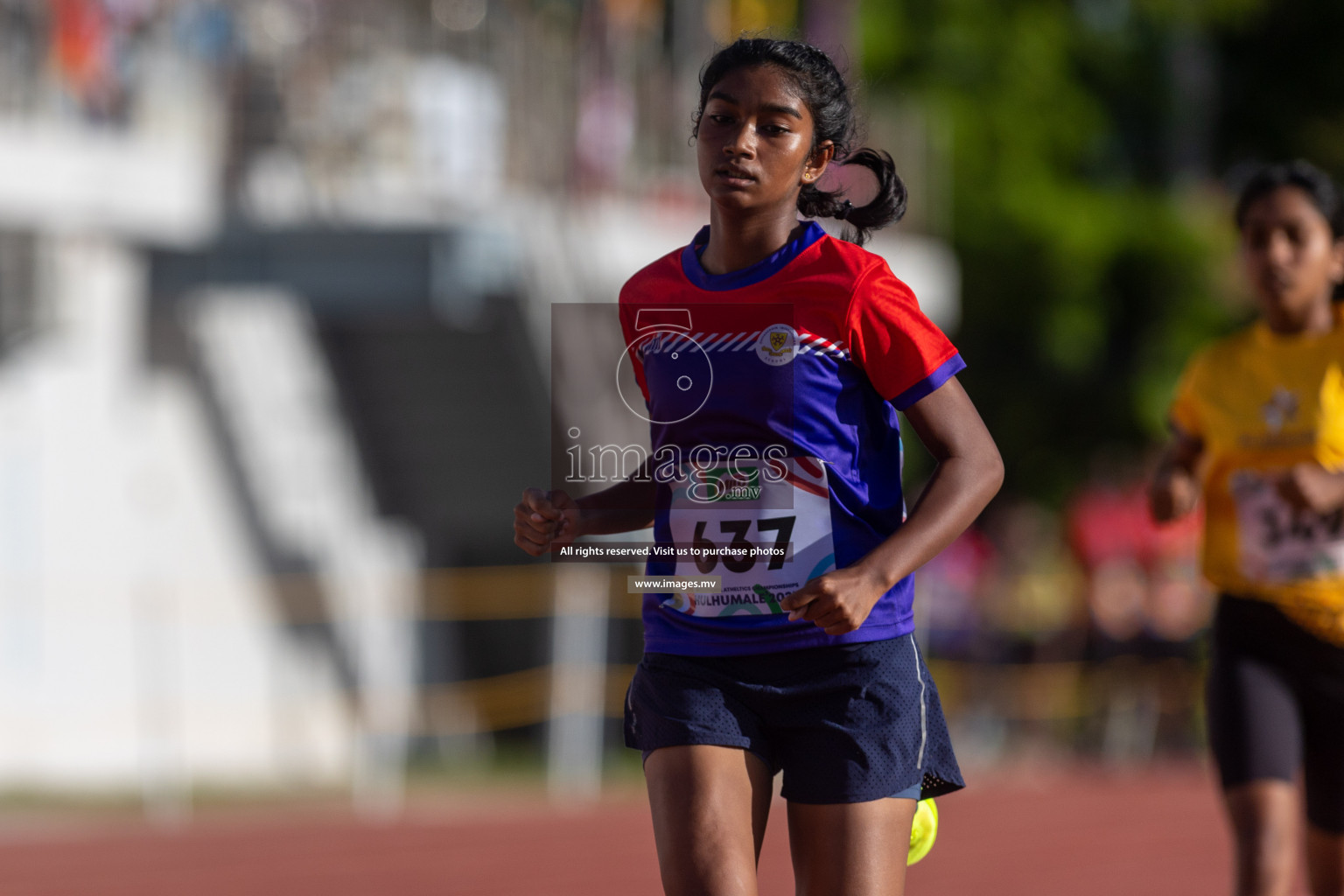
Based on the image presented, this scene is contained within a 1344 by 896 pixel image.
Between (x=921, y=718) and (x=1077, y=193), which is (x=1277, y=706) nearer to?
(x=921, y=718)

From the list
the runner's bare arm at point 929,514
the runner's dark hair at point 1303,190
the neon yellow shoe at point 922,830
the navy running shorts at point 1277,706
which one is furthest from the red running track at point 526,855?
the runner's bare arm at point 929,514

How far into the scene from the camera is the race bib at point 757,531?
328 centimetres

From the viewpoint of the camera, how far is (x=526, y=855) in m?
9.12

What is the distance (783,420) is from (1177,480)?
189cm

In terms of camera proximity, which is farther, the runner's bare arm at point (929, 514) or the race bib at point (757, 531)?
the race bib at point (757, 531)

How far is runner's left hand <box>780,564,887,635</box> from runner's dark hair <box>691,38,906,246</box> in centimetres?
78

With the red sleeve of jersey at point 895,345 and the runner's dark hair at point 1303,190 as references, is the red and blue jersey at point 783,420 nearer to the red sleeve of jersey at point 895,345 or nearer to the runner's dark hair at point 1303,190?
the red sleeve of jersey at point 895,345

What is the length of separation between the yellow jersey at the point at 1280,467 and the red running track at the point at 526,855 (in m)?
3.41

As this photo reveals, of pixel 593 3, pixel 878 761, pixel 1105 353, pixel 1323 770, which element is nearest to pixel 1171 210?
pixel 1105 353

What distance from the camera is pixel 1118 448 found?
70.0 ft

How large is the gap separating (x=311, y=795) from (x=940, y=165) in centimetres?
839

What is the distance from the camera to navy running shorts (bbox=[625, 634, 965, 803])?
3270 mm

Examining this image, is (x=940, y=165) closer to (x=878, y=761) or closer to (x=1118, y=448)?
(x=1118, y=448)

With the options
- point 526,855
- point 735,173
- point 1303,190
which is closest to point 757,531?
point 735,173
